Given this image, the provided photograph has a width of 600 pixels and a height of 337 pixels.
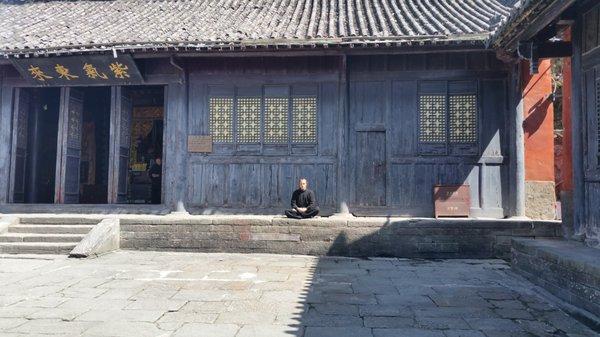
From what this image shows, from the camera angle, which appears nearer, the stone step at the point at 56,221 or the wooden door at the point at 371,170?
the stone step at the point at 56,221

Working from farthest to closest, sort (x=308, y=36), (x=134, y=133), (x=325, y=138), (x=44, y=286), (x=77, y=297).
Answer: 1. (x=134, y=133)
2. (x=325, y=138)
3. (x=308, y=36)
4. (x=44, y=286)
5. (x=77, y=297)

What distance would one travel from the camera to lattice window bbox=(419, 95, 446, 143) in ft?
28.0

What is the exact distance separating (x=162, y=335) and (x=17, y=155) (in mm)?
8186

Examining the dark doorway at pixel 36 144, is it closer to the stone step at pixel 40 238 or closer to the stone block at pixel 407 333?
the stone step at pixel 40 238

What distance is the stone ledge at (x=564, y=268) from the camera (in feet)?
14.4

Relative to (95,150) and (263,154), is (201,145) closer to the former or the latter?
(263,154)

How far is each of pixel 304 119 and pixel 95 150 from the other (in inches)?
309

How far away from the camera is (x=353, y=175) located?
8680mm

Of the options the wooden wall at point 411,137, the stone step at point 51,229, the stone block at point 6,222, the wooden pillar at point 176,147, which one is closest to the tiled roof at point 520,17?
the wooden wall at point 411,137

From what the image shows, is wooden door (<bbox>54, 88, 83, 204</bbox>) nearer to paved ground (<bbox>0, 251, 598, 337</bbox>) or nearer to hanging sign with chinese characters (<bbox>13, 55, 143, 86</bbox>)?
hanging sign with chinese characters (<bbox>13, 55, 143, 86</bbox>)

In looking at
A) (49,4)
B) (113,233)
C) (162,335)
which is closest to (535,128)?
(162,335)

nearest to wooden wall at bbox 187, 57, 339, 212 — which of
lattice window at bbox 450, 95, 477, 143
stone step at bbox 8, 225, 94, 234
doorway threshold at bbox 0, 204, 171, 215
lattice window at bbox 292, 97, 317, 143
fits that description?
lattice window at bbox 292, 97, 317, 143

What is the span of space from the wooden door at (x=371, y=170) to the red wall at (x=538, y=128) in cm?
319

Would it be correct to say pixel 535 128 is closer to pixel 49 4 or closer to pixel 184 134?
pixel 184 134
